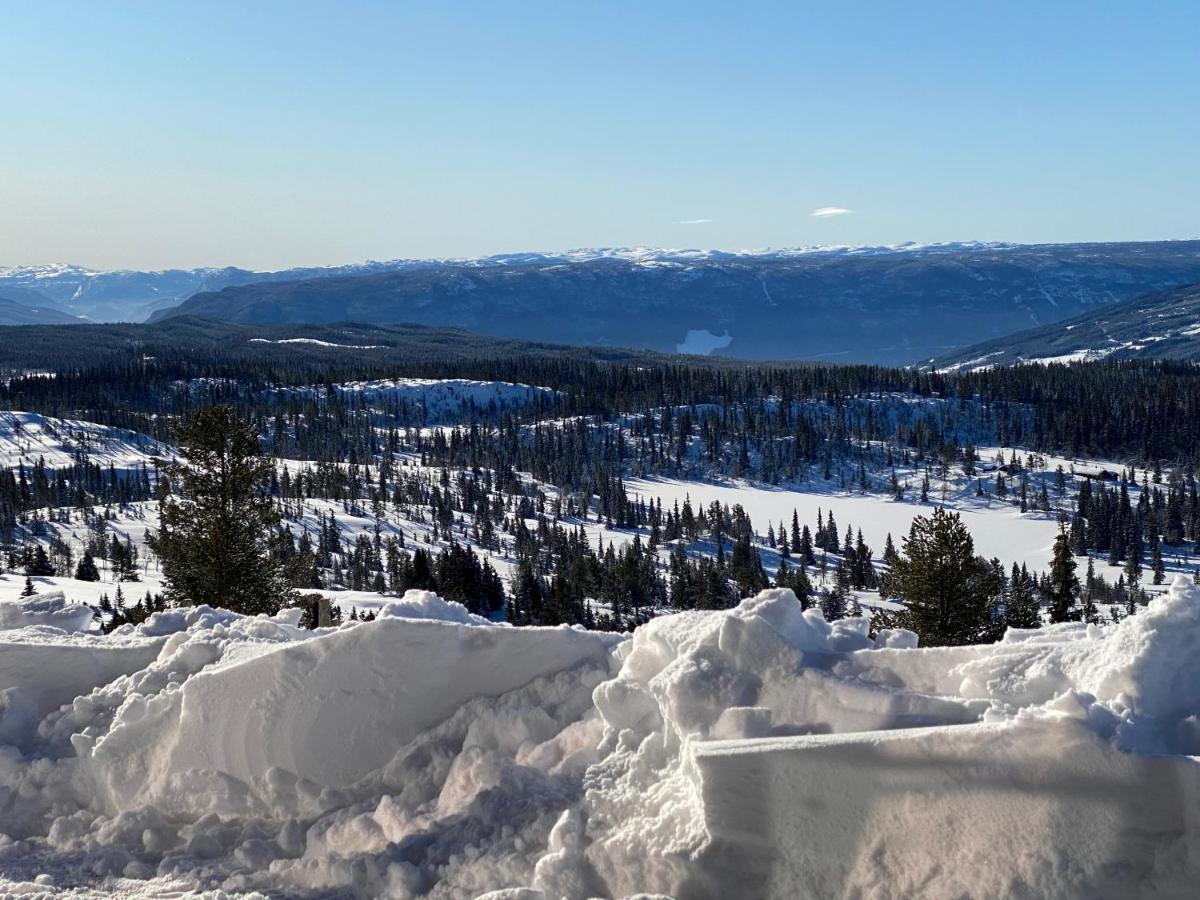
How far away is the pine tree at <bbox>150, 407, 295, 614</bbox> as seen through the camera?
31.3 m

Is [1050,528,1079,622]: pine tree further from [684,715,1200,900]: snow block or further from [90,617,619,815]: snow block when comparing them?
[684,715,1200,900]: snow block

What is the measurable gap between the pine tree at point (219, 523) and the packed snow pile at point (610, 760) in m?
20.1

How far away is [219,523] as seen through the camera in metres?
31.5

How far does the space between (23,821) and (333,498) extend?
17055 centimetres

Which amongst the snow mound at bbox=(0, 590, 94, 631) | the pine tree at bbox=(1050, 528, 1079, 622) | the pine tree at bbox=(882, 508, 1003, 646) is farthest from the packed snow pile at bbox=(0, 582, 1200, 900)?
the pine tree at bbox=(1050, 528, 1079, 622)

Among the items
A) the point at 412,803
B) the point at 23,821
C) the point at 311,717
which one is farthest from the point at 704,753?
the point at 23,821

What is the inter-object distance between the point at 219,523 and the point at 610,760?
25755 millimetres

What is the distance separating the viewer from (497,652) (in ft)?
34.1

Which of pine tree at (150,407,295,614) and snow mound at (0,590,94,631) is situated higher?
snow mound at (0,590,94,631)


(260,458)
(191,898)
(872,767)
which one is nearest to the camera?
(872,767)

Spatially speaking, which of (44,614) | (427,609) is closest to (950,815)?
(427,609)

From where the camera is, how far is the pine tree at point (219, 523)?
31.3 metres

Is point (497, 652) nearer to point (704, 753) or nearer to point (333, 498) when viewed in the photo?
point (704, 753)

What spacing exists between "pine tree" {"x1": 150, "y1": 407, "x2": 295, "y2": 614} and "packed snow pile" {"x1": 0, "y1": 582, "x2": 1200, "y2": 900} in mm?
20066
